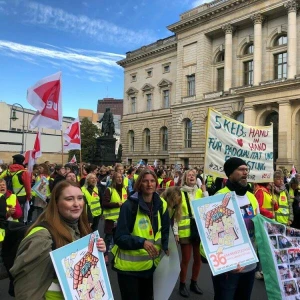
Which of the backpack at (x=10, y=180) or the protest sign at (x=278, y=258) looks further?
the backpack at (x=10, y=180)

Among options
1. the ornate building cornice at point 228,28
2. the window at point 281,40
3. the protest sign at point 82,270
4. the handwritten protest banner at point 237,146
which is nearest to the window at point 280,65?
the window at point 281,40

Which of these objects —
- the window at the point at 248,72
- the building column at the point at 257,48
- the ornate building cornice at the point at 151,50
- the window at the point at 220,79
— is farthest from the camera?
the ornate building cornice at the point at 151,50

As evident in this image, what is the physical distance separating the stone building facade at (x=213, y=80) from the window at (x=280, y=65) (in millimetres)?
90

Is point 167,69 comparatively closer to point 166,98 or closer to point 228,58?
point 166,98

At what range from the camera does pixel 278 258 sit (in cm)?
336

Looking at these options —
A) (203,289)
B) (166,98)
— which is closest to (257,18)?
(166,98)

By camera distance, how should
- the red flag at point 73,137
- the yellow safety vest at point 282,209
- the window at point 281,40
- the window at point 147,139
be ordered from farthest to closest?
the window at point 147,139 < the window at point 281,40 < the red flag at point 73,137 < the yellow safety vest at point 282,209

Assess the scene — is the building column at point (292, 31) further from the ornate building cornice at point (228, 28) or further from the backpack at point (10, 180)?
the backpack at point (10, 180)

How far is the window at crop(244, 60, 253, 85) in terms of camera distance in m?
33.9

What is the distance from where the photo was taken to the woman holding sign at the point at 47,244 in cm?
199

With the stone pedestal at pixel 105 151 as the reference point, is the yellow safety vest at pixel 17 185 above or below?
below

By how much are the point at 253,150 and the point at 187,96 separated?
33.7m

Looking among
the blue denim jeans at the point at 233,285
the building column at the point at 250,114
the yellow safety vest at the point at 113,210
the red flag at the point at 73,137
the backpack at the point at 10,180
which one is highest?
the building column at the point at 250,114

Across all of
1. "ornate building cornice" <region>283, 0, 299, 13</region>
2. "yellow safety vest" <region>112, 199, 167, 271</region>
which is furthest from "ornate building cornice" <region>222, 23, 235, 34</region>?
"yellow safety vest" <region>112, 199, 167, 271</region>
